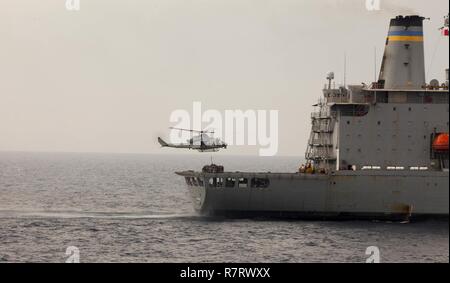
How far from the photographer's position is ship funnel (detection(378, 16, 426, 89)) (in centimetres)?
4925

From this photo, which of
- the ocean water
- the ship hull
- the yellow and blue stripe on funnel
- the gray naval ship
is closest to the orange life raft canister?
the gray naval ship

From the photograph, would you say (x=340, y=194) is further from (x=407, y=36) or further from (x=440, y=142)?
(x=407, y=36)

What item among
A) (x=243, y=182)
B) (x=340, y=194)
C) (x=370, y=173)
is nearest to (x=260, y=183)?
(x=243, y=182)

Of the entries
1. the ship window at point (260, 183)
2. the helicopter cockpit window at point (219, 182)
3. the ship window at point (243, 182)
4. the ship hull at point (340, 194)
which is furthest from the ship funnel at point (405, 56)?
the helicopter cockpit window at point (219, 182)

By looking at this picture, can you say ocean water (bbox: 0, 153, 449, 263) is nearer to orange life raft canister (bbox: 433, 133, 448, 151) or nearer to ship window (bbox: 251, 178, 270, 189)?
ship window (bbox: 251, 178, 270, 189)

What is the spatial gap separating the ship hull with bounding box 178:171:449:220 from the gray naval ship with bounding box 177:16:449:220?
0.05m

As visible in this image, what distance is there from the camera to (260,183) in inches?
1903

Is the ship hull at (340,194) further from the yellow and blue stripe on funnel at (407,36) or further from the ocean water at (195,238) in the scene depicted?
the yellow and blue stripe on funnel at (407,36)

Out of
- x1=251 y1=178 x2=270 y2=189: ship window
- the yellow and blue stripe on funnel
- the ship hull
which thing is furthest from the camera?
the yellow and blue stripe on funnel

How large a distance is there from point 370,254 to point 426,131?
1414 centimetres

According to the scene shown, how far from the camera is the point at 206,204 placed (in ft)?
161

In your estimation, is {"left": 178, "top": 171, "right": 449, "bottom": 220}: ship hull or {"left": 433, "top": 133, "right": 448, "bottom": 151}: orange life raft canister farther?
{"left": 178, "top": 171, "right": 449, "bottom": 220}: ship hull

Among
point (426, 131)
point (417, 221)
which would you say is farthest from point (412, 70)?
point (417, 221)
